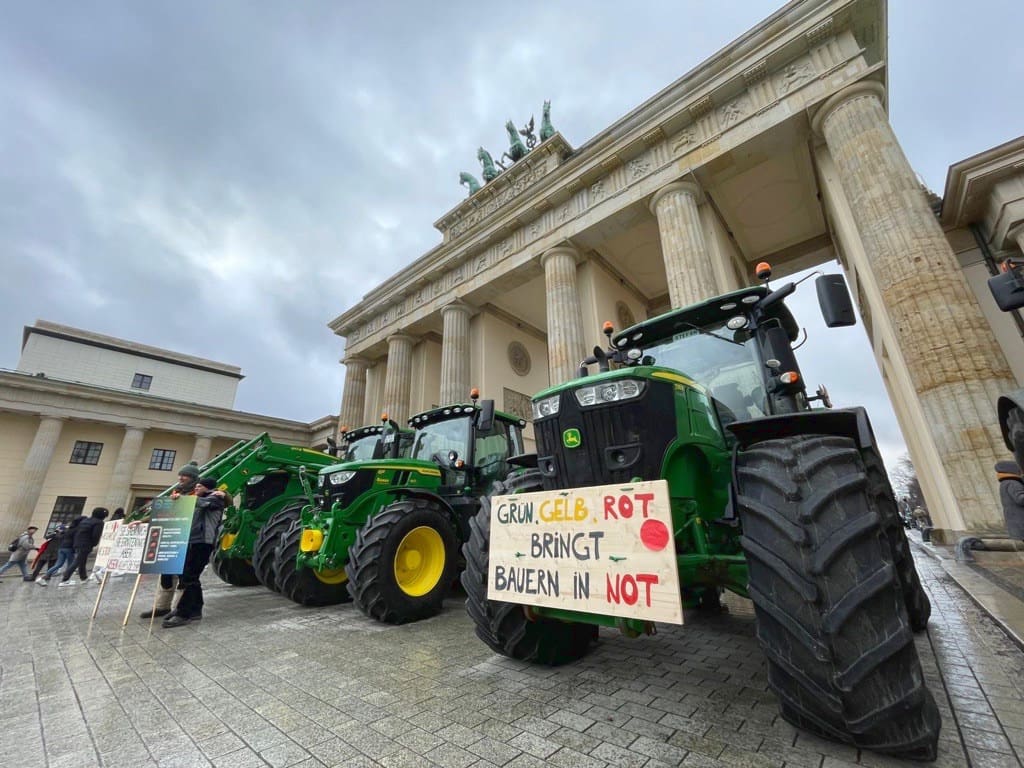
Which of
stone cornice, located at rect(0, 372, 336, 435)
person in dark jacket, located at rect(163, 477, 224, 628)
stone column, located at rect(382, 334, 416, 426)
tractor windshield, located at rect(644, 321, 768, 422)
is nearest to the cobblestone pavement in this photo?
person in dark jacket, located at rect(163, 477, 224, 628)

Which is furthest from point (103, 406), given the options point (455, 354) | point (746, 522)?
point (746, 522)

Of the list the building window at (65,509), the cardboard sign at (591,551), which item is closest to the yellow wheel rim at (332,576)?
the cardboard sign at (591,551)

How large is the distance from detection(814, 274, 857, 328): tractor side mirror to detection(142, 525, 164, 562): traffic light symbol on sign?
249 inches

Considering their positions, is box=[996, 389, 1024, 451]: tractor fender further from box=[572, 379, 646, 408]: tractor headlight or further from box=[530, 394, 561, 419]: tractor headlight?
box=[530, 394, 561, 419]: tractor headlight

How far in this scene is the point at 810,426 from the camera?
214cm

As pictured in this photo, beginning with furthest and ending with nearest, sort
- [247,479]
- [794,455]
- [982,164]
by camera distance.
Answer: [982,164] < [247,479] < [794,455]

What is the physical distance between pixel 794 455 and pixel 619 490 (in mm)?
777

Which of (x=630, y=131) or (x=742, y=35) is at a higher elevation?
(x=742, y=35)

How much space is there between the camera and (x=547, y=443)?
7.73 feet

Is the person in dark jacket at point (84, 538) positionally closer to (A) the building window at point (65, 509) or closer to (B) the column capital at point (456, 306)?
(B) the column capital at point (456, 306)

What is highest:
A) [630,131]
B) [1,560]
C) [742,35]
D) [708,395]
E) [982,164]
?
[742,35]

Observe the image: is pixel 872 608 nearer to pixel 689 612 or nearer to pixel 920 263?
pixel 689 612

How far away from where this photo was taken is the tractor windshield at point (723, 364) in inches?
113

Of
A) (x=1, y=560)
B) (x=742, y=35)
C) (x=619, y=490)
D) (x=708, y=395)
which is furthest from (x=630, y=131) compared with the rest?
(x=1, y=560)
